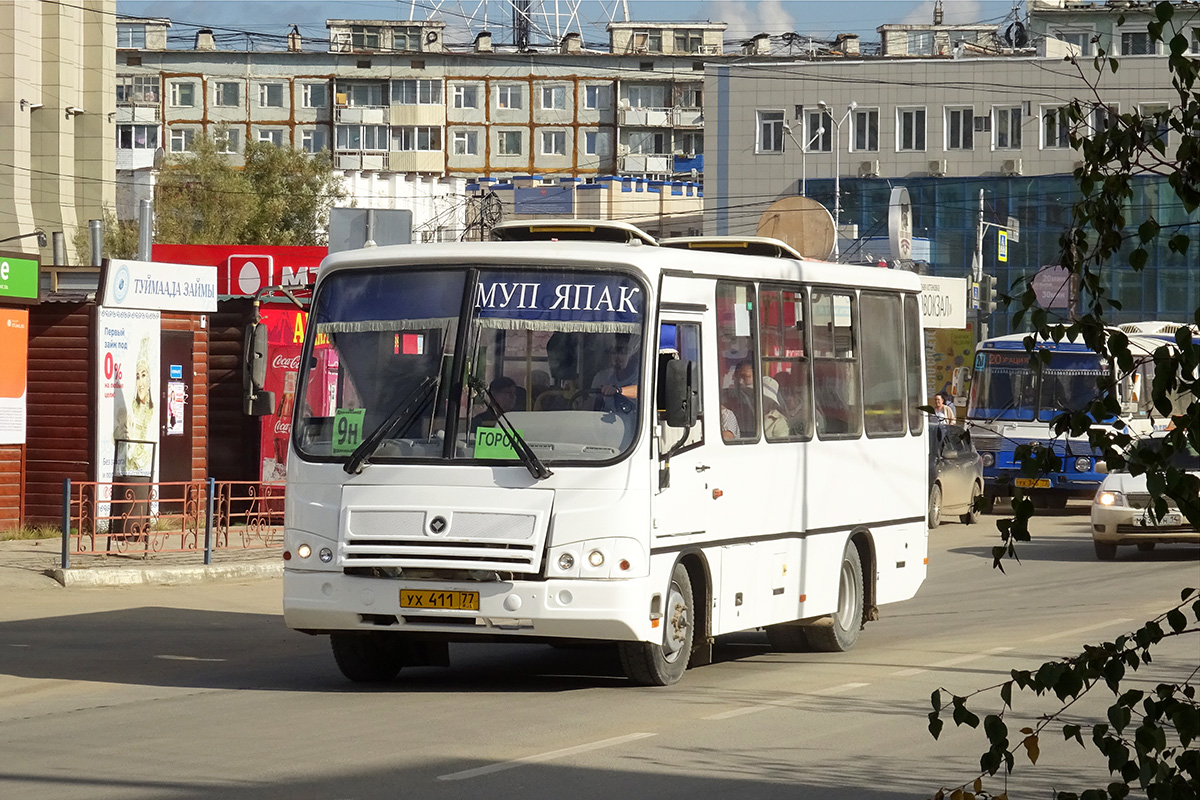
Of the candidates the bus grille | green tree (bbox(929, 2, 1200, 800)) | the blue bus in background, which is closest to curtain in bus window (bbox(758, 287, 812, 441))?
the bus grille

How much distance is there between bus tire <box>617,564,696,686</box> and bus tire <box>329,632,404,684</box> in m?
1.60

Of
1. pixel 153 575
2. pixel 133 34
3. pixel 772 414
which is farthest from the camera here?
pixel 133 34

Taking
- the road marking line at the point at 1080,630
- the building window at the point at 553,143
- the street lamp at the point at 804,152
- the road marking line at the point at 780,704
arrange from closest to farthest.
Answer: the road marking line at the point at 780,704
the road marking line at the point at 1080,630
the street lamp at the point at 804,152
the building window at the point at 553,143

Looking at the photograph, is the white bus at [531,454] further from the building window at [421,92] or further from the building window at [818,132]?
the building window at [421,92]

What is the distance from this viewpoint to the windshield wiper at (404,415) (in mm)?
11219

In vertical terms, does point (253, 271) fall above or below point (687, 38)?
below

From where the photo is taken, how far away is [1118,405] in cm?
462

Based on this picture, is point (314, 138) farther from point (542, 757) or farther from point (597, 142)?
point (542, 757)

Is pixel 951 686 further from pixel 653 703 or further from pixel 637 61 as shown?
pixel 637 61

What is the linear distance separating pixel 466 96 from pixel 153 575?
94.9 meters

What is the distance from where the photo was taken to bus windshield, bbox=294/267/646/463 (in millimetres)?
11148

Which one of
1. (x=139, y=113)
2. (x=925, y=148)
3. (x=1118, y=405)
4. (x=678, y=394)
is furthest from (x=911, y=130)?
(x=1118, y=405)

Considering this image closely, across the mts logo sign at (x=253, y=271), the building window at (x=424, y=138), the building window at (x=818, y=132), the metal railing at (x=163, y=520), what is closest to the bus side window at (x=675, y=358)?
the metal railing at (x=163, y=520)

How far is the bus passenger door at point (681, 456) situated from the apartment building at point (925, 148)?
64.1m
